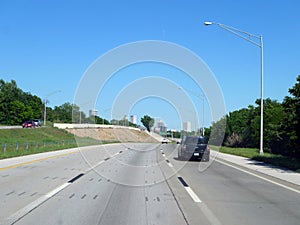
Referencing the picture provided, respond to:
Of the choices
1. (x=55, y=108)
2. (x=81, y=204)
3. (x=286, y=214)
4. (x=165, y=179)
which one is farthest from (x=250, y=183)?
(x=55, y=108)

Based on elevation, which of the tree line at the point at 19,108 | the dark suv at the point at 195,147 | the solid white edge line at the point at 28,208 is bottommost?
the solid white edge line at the point at 28,208

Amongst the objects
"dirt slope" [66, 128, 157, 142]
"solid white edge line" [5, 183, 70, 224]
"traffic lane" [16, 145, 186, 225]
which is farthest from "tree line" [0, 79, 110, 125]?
"solid white edge line" [5, 183, 70, 224]

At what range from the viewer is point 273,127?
159ft

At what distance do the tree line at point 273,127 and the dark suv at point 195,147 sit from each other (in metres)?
5.93

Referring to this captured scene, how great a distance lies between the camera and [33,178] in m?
15.4

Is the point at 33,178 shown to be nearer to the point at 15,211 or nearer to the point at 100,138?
the point at 15,211

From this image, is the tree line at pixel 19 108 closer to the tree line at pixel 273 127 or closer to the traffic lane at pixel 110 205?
the tree line at pixel 273 127

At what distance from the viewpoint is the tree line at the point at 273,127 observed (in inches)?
1041

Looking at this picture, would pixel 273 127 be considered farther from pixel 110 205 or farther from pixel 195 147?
pixel 110 205

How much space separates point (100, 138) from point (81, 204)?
5522cm

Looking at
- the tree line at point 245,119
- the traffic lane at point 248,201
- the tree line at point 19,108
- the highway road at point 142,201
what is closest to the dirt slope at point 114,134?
the tree line at point 245,119

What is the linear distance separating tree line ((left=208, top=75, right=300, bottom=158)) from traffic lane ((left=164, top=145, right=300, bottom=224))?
38.9 ft

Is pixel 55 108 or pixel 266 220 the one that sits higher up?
pixel 55 108

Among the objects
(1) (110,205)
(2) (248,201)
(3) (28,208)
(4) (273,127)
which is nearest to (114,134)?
(4) (273,127)
